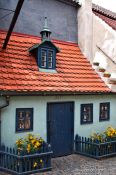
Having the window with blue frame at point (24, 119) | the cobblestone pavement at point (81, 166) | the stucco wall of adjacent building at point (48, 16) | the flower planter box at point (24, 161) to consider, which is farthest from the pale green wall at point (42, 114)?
the stucco wall of adjacent building at point (48, 16)

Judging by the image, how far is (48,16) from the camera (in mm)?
15109

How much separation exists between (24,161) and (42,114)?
2599mm

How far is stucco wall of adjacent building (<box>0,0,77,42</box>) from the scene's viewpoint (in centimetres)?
1354

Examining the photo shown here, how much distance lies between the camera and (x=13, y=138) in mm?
11117

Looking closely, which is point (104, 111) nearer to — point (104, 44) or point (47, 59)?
point (104, 44)

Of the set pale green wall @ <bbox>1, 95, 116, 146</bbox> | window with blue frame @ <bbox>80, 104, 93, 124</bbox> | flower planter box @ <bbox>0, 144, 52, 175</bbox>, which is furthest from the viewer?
window with blue frame @ <bbox>80, 104, 93, 124</bbox>

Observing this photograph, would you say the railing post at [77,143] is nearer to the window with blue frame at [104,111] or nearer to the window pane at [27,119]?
the window with blue frame at [104,111]

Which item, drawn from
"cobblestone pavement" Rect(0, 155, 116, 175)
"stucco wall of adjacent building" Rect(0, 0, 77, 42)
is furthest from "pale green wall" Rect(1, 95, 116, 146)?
"stucco wall of adjacent building" Rect(0, 0, 77, 42)

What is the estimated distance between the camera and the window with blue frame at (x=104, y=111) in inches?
588

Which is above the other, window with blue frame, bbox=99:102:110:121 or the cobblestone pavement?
window with blue frame, bbox=99:102:110:121

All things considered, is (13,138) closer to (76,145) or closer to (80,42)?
(76,145)

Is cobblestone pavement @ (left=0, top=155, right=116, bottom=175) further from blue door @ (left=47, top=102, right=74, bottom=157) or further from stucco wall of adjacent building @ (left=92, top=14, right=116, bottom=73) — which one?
stucco wall of adjacent building @ (left=92, top=14, right=116, bottom=73)

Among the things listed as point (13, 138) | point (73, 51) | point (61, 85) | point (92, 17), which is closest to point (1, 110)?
point (13, 138)

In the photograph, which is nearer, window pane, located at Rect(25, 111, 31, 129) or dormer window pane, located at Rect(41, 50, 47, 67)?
window pane, located at Rect(25, 111, 31, 129)
